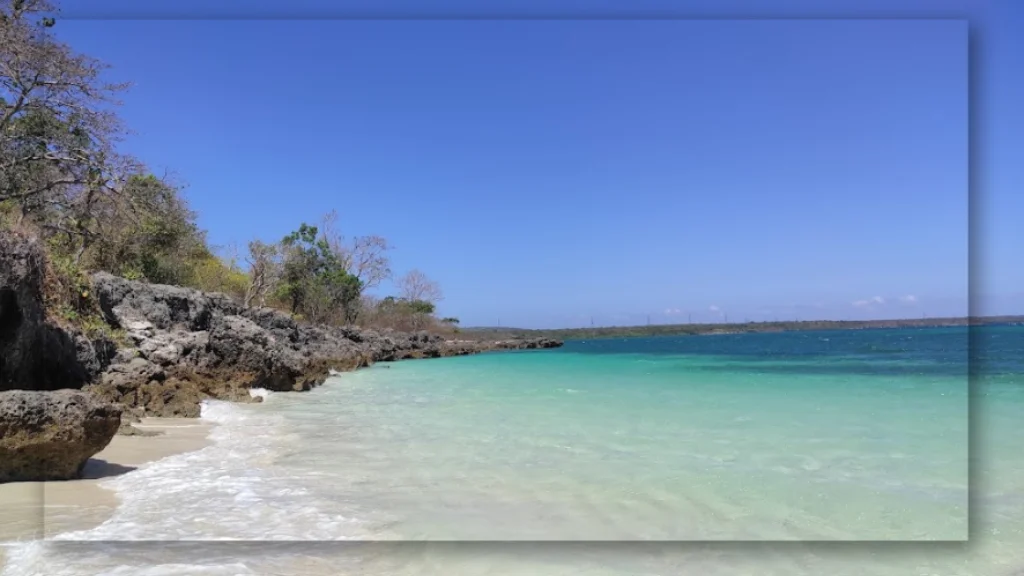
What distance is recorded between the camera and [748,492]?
5785 mm

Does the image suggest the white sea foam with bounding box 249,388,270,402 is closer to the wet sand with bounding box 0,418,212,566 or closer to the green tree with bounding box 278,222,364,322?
the wet sand with bounding box 0,418,212,566

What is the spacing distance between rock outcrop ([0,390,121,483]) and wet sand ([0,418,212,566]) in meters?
0.13

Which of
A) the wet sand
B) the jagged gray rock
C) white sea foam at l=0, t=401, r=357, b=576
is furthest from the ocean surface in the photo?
the jagged gray rock

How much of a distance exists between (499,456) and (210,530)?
360 cm

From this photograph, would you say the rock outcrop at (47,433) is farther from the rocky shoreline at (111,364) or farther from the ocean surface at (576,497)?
the ocean surface at (576,497)

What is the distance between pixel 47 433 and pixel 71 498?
616mm

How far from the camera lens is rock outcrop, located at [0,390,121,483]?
5.08 m

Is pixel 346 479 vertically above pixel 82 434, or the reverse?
pixel 82 434

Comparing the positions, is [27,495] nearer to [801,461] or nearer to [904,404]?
[801,461]

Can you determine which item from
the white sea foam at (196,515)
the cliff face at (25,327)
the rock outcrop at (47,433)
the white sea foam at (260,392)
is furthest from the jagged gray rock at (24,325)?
the white sea foam at (260,392)

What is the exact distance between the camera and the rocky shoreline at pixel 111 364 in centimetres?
524

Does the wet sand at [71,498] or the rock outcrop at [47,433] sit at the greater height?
the rock outcrop at [47,433]

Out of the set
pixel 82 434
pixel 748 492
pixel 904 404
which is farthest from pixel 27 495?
pixel 904 404

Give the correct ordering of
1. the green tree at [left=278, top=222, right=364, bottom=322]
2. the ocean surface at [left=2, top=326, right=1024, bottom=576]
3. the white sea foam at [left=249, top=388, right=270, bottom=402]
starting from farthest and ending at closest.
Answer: the green tree at [left=278, top=222, right=364, bottom=322], the white sea foam at [left=249, top=388, right=270, bottom=402], the ocean surface at [left=2, top=326, right=1024, bottom=576]
